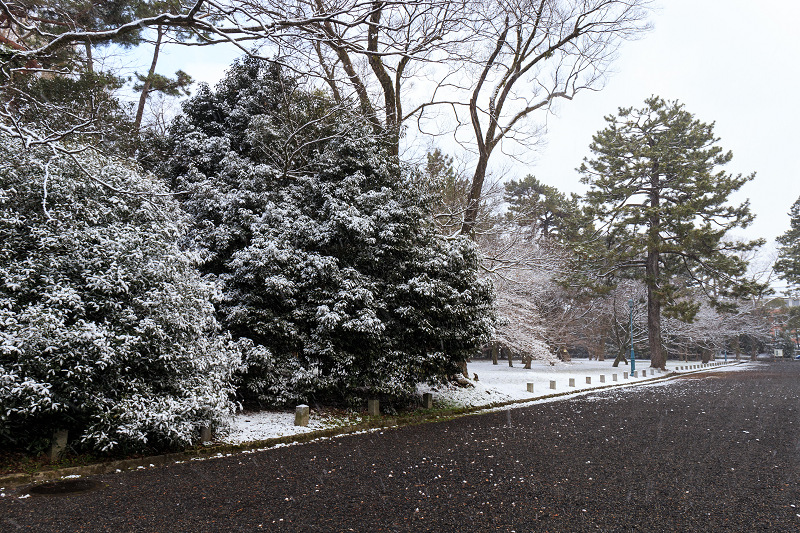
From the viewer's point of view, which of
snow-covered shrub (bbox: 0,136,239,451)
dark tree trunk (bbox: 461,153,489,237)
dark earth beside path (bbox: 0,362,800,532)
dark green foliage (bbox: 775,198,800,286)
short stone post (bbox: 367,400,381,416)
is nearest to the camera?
dark earth beside path (bbox: 0,362,800,532)

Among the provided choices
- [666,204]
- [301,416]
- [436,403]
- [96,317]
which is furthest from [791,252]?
[96,317]

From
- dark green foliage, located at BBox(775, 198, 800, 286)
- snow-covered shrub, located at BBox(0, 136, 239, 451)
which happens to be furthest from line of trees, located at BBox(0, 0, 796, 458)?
dark green foliage, located at BBox(775, 198, 800, 286)

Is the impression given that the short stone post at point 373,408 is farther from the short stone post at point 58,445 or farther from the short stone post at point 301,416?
the short stone post at point 58,445

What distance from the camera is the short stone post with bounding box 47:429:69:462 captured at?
5.84m

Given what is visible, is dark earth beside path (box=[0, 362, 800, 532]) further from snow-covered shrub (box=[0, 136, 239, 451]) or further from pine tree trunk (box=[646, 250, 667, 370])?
pine tree trunk (box=[646, 250, 667, 370])

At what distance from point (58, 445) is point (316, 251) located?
5.59 m

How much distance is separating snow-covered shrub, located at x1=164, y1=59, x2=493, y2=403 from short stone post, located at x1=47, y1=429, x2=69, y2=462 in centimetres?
332

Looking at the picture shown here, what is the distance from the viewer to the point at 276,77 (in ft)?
39.2

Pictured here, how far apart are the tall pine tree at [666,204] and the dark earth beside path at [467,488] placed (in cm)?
2043

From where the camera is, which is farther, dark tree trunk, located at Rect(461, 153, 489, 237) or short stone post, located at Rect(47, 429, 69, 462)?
dark tree trunk, located at Rect(461, 153, 489, 237)

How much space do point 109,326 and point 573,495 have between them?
592cm

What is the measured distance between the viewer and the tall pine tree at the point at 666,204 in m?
25.9

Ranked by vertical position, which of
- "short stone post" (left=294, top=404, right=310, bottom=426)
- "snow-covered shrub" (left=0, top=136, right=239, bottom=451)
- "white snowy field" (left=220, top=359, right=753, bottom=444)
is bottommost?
"white snowy field" (left=220, top=359, right=753, bottom=444)

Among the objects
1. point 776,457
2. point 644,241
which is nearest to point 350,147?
point 776,457
